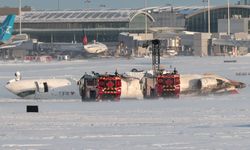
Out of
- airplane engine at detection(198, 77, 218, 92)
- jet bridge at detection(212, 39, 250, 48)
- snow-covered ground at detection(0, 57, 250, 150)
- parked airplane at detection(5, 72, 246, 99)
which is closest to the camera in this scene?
snow-covered ground at detection(0, 57, 250, 150)

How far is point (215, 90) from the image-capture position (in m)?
53.9

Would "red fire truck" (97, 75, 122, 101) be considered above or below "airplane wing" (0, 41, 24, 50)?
below

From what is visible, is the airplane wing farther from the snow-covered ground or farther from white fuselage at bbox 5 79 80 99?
the snow-covered ground

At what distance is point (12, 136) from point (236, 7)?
569 ft

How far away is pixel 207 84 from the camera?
53688 mm

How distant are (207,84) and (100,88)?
27.5 feet

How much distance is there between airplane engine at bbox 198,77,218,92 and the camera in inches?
2105

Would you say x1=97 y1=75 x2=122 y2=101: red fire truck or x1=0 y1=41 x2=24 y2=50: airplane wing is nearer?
x1=97 y1=75 x2=122 y2=101: red fire truck

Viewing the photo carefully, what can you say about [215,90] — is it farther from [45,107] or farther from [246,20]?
[246,20]

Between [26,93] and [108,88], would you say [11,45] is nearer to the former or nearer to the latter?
[26,93]

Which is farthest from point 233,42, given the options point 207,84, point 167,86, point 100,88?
point 100,88

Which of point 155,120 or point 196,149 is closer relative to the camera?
point 196,149

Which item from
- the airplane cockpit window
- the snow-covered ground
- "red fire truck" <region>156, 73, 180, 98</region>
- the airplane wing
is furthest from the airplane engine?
the airplane wing

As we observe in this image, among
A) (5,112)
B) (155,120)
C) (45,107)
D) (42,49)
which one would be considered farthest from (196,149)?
(42,49)
